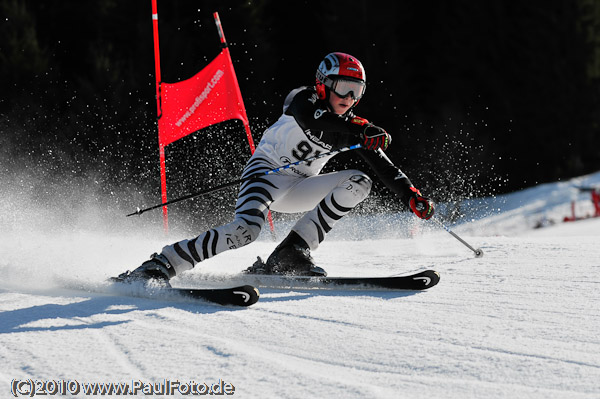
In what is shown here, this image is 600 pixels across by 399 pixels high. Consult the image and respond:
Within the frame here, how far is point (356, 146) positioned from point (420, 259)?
1089 mm

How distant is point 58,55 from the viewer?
47.3 feet

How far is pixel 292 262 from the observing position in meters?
3.51

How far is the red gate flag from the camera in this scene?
19.3 feet

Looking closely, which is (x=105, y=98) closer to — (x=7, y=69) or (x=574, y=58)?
(x=7, y=69)

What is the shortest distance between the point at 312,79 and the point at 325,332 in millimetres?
13305

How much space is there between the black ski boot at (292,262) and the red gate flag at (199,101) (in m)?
2.53

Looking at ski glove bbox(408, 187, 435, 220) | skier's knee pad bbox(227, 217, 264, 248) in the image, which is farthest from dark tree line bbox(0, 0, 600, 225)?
ski glove bbox(408, 187, 435, 220)

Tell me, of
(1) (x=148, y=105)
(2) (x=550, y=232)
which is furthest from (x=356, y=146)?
(1) (x=148, y=105)

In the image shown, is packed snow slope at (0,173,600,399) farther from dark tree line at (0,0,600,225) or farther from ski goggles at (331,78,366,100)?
dark tree line at (0,0,600,225)

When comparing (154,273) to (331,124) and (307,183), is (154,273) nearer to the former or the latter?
(307,183)

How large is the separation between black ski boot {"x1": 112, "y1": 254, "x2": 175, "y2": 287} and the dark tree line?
817cm

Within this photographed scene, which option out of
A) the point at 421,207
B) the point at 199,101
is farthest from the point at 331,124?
the point at 199,101

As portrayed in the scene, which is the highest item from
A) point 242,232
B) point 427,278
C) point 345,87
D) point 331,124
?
point 345,87

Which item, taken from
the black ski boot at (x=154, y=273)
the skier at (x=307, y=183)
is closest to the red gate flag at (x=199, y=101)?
the skier at (x=307, y=183)
